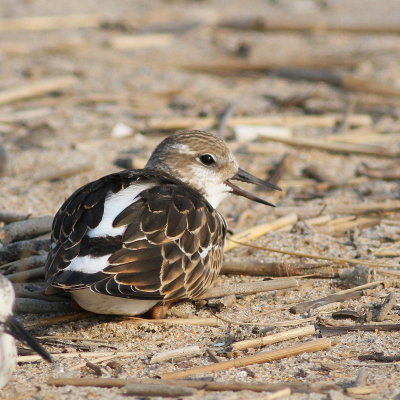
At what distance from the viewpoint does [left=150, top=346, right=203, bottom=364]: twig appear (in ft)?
13.1

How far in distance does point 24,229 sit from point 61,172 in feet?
3.69

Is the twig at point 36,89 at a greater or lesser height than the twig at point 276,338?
greater

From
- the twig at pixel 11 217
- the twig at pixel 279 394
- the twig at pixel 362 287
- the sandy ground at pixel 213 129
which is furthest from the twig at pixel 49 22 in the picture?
the twig at pixel 279 394

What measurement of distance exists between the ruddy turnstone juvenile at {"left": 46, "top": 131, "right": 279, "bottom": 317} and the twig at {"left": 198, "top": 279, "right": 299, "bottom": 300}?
10 cm

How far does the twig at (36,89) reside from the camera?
7.74 meters

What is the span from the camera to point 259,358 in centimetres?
394

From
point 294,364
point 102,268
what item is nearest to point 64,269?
point 102,268

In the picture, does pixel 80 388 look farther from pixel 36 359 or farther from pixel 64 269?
pixel 64 269

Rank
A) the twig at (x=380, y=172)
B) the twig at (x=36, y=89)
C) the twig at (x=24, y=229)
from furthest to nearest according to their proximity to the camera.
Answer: the twig at (x=36, y=89), the twig at (x=380, y=172), the twig at (x=24, y=229)

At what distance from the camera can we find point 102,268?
412 cm

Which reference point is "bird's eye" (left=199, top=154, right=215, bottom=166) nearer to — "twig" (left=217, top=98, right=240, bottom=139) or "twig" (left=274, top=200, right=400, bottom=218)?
"twig" (left=274, top=200, right=400, bottom=218)

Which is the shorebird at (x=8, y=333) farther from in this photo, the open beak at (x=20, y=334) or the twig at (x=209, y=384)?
the twig at (x=209, y=384)

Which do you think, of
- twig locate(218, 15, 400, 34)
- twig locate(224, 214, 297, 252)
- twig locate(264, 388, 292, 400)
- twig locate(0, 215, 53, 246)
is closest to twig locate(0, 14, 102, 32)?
twig locate(218, 15, 400, 34)

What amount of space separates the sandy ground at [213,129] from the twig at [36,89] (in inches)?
3.2
